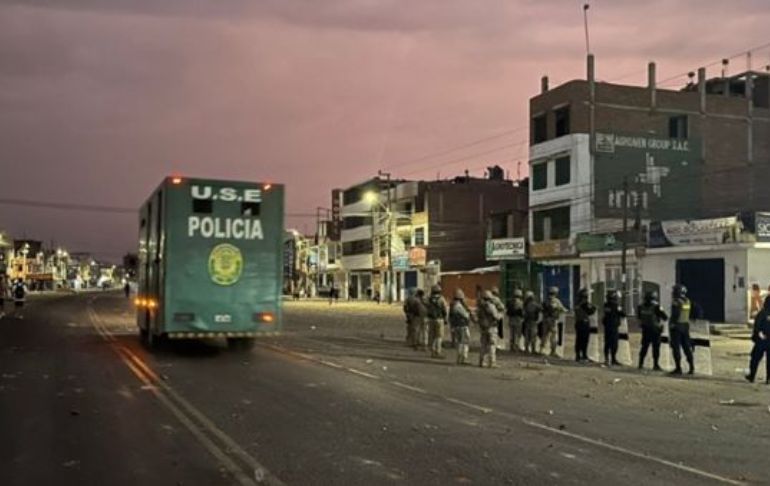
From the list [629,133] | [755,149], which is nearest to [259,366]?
[629,133]

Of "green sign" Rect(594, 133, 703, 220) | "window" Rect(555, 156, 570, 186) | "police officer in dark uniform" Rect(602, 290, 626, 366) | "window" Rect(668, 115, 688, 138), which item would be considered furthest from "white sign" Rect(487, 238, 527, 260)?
"police officer in dark uniform" Rect(602, 290, 626, 366)

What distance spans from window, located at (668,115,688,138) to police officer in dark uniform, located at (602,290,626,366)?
40.7 m

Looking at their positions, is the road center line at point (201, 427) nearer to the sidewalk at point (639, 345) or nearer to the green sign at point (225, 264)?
the green sign at point (225, 264)

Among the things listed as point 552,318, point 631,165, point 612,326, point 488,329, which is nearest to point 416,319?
point 552,318

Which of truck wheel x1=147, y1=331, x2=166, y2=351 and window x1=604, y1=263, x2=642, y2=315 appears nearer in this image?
truck wheel x1=147, y1=331, x2=166, y2=351

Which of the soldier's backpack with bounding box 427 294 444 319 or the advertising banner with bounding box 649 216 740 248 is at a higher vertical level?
the advertising banner with bounding box 649 216 740 248

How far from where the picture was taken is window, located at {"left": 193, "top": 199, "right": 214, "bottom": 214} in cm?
1873

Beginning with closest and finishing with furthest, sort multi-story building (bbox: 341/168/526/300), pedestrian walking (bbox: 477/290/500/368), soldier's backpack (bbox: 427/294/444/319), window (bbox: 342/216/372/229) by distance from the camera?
1. pedestrian walking (bbox: 477/290/500/368)
2. soldier's backpack (bbox: 427/294/444/319)
3. multi-story building (bbox: 341/168/526/300)
4. window (bbox: 342/216/372/229)

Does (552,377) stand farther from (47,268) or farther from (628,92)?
(47,268)

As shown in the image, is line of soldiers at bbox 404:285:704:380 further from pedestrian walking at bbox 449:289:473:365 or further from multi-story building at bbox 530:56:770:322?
multi-story building at bbox 530:56:770:322

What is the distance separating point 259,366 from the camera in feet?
58.6

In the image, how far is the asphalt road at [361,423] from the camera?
8102 mm

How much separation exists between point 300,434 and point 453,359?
11.3 metres

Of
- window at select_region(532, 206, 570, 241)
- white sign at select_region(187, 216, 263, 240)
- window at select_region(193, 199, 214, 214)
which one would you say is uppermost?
window at select_region(532, 206, 570, 241)
